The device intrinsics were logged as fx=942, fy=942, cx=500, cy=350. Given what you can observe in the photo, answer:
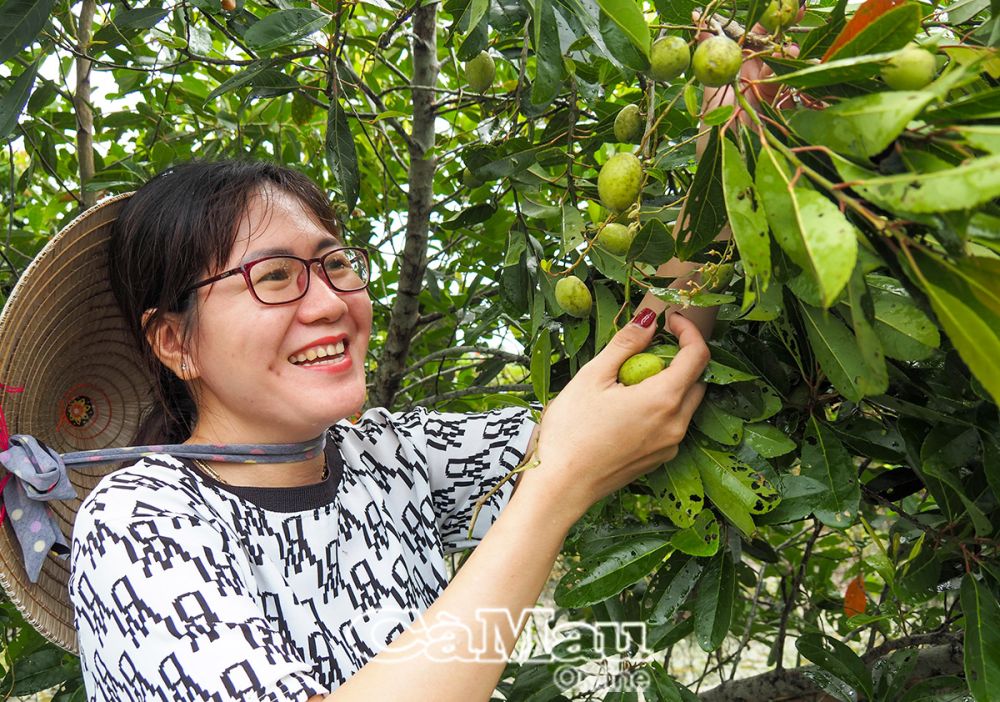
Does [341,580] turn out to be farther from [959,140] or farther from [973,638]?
[959,140]

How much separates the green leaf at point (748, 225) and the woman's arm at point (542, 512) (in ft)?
1.07

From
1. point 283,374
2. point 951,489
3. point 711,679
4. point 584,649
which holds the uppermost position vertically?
point 283,374

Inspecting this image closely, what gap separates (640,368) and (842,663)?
2.24 feet

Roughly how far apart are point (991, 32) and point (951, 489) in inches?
22.3

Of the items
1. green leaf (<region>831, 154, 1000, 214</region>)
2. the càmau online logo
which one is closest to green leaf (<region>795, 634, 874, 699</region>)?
the càmau online logo

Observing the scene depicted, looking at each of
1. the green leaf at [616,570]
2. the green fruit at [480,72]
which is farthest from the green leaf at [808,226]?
the green fruit at [480,72]

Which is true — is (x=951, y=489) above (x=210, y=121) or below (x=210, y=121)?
below

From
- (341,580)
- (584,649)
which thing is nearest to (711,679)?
(584,649)

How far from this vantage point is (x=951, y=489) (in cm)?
118

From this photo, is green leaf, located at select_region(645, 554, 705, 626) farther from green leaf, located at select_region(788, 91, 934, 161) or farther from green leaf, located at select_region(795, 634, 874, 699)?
green leaf, located at select_region(788, 91, 934, 161)

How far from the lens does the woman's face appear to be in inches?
51.0

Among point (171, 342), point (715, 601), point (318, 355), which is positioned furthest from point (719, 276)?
point (171, 342)

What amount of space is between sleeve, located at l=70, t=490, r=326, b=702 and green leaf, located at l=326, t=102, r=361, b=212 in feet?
2.17

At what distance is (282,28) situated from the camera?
53.9 inches
